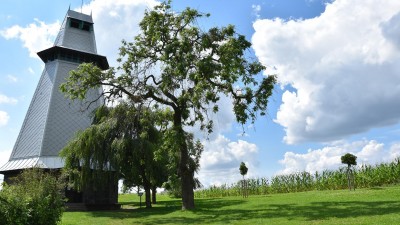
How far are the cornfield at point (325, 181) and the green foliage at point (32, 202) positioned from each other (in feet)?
86.3

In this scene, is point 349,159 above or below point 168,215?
above

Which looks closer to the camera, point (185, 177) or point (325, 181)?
point (185, 177)

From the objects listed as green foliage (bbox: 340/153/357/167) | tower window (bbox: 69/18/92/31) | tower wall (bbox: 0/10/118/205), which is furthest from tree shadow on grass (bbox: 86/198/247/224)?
tower window (bbox: 69/18/92/31)

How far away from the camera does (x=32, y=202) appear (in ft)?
46.2

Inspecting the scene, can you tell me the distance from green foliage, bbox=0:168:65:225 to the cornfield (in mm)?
26305

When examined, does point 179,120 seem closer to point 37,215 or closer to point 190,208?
point 190,208

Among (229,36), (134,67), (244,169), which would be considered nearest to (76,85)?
(134,67)

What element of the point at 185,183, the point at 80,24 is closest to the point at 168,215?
the point at 185,183

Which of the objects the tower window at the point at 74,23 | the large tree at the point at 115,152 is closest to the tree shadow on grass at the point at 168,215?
the large tree at the point at 115,152

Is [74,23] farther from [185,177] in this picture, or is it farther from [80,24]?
[185,177]

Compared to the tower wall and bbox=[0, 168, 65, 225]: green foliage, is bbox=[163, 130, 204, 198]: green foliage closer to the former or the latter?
the tower wall

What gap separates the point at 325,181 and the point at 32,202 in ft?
92.9

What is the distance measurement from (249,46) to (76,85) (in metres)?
10.7

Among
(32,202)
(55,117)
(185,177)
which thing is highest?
(55,117)
